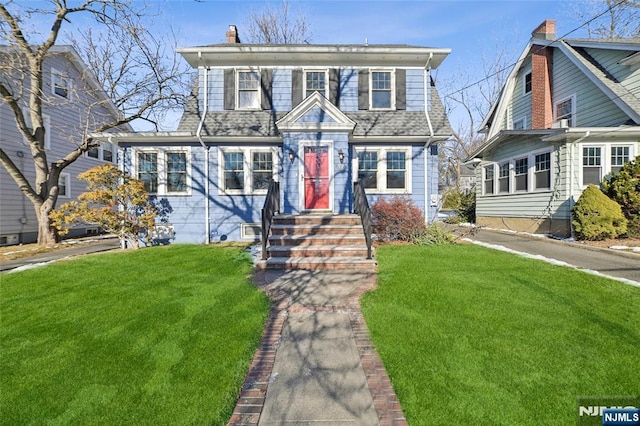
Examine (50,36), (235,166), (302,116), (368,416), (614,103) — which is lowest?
(368,416)

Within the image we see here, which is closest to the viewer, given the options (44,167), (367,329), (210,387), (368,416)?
(368,416)

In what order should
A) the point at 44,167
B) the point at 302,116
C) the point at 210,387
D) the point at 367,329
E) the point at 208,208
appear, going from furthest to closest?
the point at 44,167
the point at 208,208
the point at 302,116
the point at 367,329
the point at 210,387

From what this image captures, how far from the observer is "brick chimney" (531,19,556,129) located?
13.3 meters

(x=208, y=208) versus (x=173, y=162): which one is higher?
(x=173, y=162)

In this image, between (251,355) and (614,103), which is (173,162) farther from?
(614,103)

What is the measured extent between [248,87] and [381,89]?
198 inches

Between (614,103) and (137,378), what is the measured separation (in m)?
16.1

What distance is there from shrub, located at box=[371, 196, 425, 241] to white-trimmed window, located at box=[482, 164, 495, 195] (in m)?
8.25

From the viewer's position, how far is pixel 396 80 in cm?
1038

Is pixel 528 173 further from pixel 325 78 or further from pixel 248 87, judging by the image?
pixel 248 87

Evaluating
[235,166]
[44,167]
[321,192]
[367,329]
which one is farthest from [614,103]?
[44,167]

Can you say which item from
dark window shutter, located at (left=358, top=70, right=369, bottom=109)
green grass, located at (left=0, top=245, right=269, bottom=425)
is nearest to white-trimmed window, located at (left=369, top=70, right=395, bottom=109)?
dark window shutter, located at (left=358, top=70, right=369, bottom=109)

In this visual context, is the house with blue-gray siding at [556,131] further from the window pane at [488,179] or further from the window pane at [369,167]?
the window pane at [369,167]

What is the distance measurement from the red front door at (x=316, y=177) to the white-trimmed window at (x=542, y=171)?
9052mm
